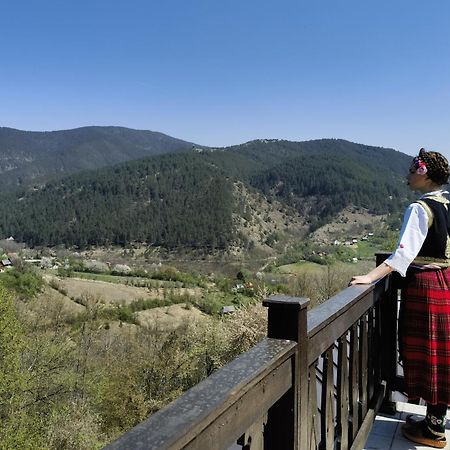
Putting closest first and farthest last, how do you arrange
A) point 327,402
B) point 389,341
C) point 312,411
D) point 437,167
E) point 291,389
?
point 291,389
point 312,411
point 327,402
point 437,167
point 389,341

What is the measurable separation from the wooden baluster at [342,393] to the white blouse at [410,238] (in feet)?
1.26

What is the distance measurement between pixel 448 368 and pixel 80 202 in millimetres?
106460

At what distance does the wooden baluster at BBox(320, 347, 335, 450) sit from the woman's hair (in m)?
0.98

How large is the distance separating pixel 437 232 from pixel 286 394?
1.13m

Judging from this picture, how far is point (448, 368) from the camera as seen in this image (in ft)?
6.68

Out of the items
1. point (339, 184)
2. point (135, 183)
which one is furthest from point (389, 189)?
point (135, 183)

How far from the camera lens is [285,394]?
1.27m

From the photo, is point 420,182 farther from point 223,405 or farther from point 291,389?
point 223,405

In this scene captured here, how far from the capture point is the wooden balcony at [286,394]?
78 centimetres

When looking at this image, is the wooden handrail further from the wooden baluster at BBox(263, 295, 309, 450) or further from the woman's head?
the woman's head

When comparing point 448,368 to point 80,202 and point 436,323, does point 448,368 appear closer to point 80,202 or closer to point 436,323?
point 436,323

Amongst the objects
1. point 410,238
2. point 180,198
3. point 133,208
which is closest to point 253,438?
point 410,238

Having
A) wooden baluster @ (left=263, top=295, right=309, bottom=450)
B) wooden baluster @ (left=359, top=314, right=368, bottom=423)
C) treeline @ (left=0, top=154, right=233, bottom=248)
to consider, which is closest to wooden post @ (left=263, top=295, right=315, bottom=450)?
wooden baluster @ (left=263, top=295, right=309, bottom=450)

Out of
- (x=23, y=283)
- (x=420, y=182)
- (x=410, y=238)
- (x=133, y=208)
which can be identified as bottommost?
(x=23, y=283)
